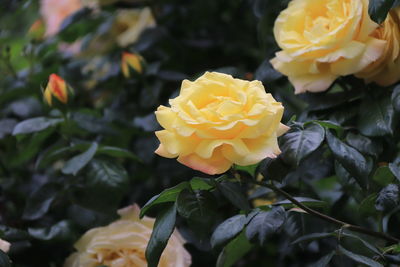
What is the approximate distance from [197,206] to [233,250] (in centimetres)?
19

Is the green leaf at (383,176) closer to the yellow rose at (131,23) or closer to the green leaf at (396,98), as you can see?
the green leaf at (396,98)

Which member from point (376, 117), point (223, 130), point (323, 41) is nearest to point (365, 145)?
point (376, 117)

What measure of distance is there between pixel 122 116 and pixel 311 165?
1.43 ft

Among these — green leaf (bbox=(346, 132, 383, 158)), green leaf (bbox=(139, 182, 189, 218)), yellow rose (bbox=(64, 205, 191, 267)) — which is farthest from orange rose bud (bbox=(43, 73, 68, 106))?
green leaf (bbox=(346, 132, 383, 158))

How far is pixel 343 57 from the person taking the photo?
0.81 meters

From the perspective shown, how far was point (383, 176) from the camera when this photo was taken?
76 centimetres

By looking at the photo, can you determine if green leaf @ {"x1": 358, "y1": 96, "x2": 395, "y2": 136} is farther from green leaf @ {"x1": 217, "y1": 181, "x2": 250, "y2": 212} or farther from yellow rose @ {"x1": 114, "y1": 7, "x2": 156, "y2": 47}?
yellow rose @ {"x1": 114, "y1": 7, "x2": 156, "y2": 47}

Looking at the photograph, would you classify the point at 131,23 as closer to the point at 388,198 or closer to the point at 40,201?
the point at 40,201

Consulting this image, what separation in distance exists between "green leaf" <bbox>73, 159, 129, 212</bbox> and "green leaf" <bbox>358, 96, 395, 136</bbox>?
1.24 ft

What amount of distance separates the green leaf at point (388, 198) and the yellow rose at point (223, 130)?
161 millimetres

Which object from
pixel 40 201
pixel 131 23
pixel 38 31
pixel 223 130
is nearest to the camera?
pixel 223 130

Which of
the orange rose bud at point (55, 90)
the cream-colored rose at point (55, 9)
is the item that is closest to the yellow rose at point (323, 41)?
the orange rose bud at point (55, 90)

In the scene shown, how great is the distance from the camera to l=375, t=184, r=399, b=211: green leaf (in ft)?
2.34

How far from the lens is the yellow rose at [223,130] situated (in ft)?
2.12
